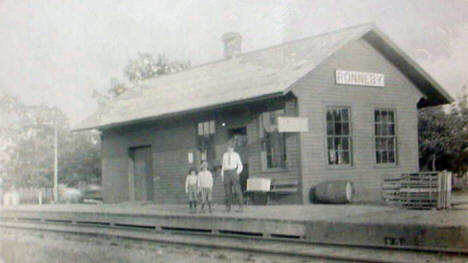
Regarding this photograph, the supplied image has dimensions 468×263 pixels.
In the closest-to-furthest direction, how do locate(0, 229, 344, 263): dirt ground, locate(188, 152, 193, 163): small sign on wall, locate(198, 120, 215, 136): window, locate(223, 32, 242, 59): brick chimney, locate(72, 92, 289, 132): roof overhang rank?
locate(0, 229, 344, 263): dirt ground < locate(72, 92, 289, 132): roof overhang < locate(198, 120, 215, 136): window < locate(188, 152, 193, 163): small sign on wall < locate(223, 32, 242, 59): brick chimney

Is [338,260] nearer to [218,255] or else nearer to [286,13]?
[218,255]

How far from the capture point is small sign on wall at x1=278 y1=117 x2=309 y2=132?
13.7 m

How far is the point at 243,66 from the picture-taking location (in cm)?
1745

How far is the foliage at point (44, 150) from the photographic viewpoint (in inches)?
633

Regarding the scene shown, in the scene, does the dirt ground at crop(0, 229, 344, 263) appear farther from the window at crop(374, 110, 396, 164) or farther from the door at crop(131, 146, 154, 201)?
the window at crop(374, 110, 396, 164)

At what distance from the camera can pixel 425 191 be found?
11477 mm

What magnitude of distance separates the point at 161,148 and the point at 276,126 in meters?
5.23

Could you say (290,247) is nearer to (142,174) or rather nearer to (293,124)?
(293,124)

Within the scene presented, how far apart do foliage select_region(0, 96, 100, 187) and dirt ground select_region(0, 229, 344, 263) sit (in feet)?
9.36

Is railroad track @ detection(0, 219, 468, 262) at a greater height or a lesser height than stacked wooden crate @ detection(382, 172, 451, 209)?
lesser

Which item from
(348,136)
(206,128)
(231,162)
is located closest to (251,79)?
(206,128)

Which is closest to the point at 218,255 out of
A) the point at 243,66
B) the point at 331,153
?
the point at 331,153

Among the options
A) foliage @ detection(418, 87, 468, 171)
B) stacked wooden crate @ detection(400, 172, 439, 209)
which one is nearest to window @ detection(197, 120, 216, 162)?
stacked wooden crate @ detection(400, 172, 439, 209)

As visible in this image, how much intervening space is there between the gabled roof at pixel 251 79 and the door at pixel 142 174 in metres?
1.39
